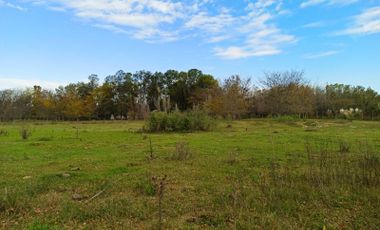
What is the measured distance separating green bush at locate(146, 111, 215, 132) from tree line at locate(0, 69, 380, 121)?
1715 centimetres

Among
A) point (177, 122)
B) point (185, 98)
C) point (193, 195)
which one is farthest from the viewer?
point (185, 98)

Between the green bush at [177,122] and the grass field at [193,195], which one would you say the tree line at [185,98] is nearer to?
the green bush at [177,122]

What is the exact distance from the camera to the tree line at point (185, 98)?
2019 inches

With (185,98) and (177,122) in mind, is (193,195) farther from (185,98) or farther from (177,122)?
(185,98)

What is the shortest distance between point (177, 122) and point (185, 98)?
163ft

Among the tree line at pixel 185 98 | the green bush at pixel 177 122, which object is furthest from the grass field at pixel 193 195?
the tree line at pixel 185 98

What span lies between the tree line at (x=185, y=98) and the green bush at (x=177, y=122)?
17.2 meters

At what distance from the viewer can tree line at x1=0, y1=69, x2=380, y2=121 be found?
5128 cm

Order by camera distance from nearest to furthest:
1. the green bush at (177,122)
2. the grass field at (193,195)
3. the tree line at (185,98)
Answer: the grass field at (193,195)
the green bush at (177,122)
the tree line at (185,98)

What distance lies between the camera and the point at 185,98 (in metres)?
75.5

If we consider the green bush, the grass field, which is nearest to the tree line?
the green bush

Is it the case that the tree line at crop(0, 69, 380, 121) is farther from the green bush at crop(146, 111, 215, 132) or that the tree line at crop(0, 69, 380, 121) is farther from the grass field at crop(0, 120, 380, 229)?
the grass field at crop(0, 120, 380, 229)

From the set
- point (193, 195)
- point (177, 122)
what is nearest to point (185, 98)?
point (177, 122)

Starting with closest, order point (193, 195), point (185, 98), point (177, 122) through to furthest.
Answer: point (193, 195) < point (177, 122) < point (185, 98)
